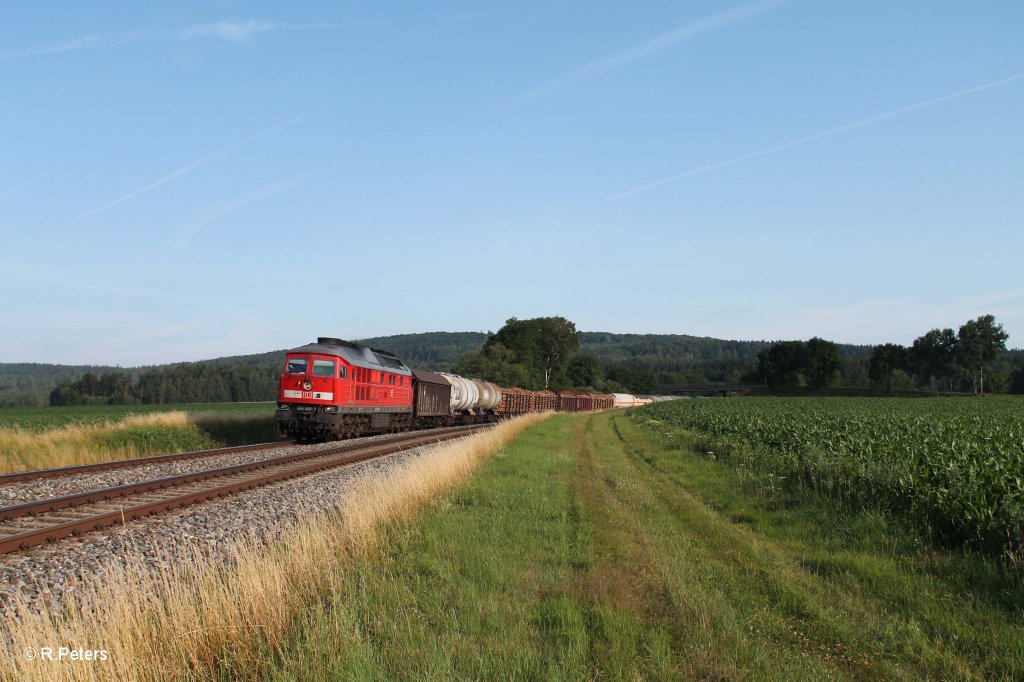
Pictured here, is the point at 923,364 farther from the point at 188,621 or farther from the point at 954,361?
the point at 188,621

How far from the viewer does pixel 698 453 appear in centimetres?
2372

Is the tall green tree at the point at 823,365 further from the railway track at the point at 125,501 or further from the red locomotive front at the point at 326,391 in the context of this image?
the railway track at the point at 125,501

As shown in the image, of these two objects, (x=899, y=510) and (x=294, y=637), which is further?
(x=899, y=510)

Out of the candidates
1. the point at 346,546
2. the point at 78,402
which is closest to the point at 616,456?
the point at 346,546

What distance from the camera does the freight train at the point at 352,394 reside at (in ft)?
83.7

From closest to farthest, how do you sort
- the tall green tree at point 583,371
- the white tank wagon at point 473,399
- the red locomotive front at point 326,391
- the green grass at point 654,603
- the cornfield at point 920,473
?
1. the green grass at point 654,603
2. the cornfield at point 920,473
3. the red locomotive front at point 326,391
4. the white tank wagon at point 473,399
5. the tall green tree at point 583,371

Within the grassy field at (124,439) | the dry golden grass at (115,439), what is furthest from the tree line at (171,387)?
the dry golden grass at (115,439)

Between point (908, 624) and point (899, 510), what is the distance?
A: 5.82 m

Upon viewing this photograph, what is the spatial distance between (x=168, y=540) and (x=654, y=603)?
24.4ft

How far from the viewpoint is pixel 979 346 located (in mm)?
133875

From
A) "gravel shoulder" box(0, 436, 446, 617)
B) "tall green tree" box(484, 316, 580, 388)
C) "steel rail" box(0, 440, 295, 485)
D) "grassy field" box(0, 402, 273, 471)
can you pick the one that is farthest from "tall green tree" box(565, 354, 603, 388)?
"gravel shoulder" box(0, 436, 446, 617)

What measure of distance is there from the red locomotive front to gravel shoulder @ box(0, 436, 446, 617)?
900 centimetres

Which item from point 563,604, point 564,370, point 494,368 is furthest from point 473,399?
point 564,370

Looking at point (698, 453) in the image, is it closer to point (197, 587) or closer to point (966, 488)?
point (966, 488)
